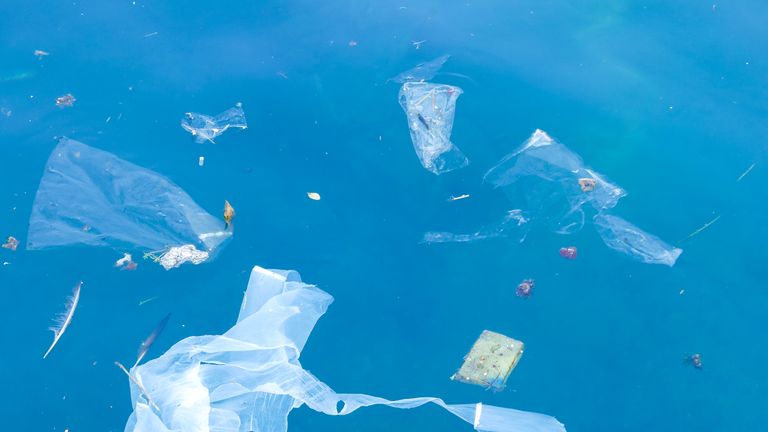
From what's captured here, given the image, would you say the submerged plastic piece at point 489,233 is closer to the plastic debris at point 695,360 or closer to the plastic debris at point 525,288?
the plastic debris at point 525,288

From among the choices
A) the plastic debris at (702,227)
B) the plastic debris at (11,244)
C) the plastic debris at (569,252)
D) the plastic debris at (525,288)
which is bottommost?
the plastic debris at (525,288)

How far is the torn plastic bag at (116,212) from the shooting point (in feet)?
6.53

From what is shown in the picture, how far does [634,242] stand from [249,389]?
4.17 feet

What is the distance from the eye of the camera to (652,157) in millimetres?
2092

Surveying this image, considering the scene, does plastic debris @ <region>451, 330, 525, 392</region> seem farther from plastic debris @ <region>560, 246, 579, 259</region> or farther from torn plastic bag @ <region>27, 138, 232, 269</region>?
torn plastic bag @ <region>27, 138, 232, 269</region>

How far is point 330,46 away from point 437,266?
0.96m

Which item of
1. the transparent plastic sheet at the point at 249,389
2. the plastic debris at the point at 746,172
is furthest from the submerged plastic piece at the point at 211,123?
the plastic debris at the point at 746,172

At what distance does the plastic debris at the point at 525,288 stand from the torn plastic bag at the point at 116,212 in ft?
3.10

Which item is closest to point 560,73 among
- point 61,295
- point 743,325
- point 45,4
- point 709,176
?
point 709,176

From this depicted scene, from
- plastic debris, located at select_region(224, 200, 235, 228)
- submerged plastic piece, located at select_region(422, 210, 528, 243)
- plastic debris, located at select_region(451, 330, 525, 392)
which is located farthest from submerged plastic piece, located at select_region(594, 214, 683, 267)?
plastic debris, located at select_region(224, 200, 235, 228)

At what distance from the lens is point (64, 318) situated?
6.25 ft

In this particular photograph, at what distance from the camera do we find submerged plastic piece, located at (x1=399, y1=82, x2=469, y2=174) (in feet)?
6.84

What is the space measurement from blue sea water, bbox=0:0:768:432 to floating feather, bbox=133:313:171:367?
20mm

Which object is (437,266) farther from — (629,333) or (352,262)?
(629,333)
